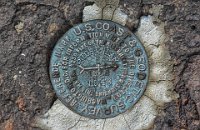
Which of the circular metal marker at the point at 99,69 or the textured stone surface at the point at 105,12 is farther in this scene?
the textured stone surface at the point at 105,12

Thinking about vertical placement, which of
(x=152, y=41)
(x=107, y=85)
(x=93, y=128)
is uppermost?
(x=152, y=41)

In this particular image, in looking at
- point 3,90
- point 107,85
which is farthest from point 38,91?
point 107,85

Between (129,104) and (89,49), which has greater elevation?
(89,49)

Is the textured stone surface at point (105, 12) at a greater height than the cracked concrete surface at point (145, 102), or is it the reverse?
the textured stone surface at point (105, 12)

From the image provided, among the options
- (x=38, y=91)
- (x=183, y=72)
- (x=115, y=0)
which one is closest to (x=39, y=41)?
(x=38, y=91)

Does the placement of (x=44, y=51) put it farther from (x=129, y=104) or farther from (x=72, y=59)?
(x=129, y=104)
